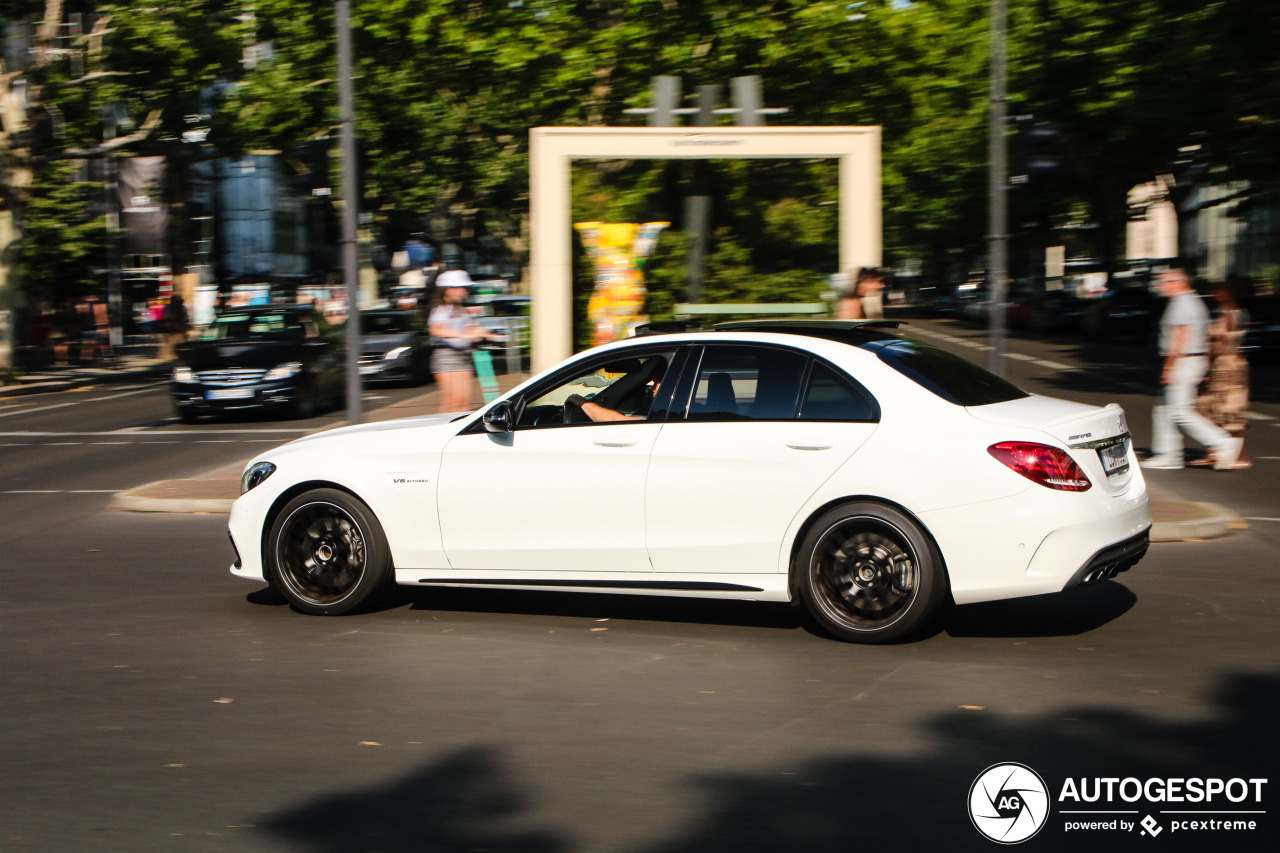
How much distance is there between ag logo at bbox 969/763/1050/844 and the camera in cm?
419

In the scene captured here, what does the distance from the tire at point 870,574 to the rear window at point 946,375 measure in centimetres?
65

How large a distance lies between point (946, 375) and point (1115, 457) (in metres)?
0.85

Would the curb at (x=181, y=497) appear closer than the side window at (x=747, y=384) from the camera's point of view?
No

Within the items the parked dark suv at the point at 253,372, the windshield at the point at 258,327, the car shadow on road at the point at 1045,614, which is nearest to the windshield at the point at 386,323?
the windshield at the point at 258,327

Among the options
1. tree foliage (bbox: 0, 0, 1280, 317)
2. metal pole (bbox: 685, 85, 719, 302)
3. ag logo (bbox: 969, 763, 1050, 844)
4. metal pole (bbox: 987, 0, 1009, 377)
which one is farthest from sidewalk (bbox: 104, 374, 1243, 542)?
tree foliage (bbox: 0, 0, 1280, 317)

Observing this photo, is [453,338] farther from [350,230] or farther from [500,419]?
[500,419]

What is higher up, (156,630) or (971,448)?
(971,448)

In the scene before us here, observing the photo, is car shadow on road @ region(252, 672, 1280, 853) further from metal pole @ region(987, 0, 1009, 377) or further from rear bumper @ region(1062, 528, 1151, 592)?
metal pole @ region(987, 0, 1009, 377)

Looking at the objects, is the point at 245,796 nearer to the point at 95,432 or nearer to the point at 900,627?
the point at 900,627

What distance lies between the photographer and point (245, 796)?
178 inches

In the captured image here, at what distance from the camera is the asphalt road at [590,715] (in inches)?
167

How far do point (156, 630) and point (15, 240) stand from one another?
27.3m

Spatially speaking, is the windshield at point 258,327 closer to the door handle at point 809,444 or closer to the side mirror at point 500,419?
the side mirror at point 500,419

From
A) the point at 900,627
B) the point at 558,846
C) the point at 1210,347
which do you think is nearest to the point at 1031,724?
the point at 900,627
